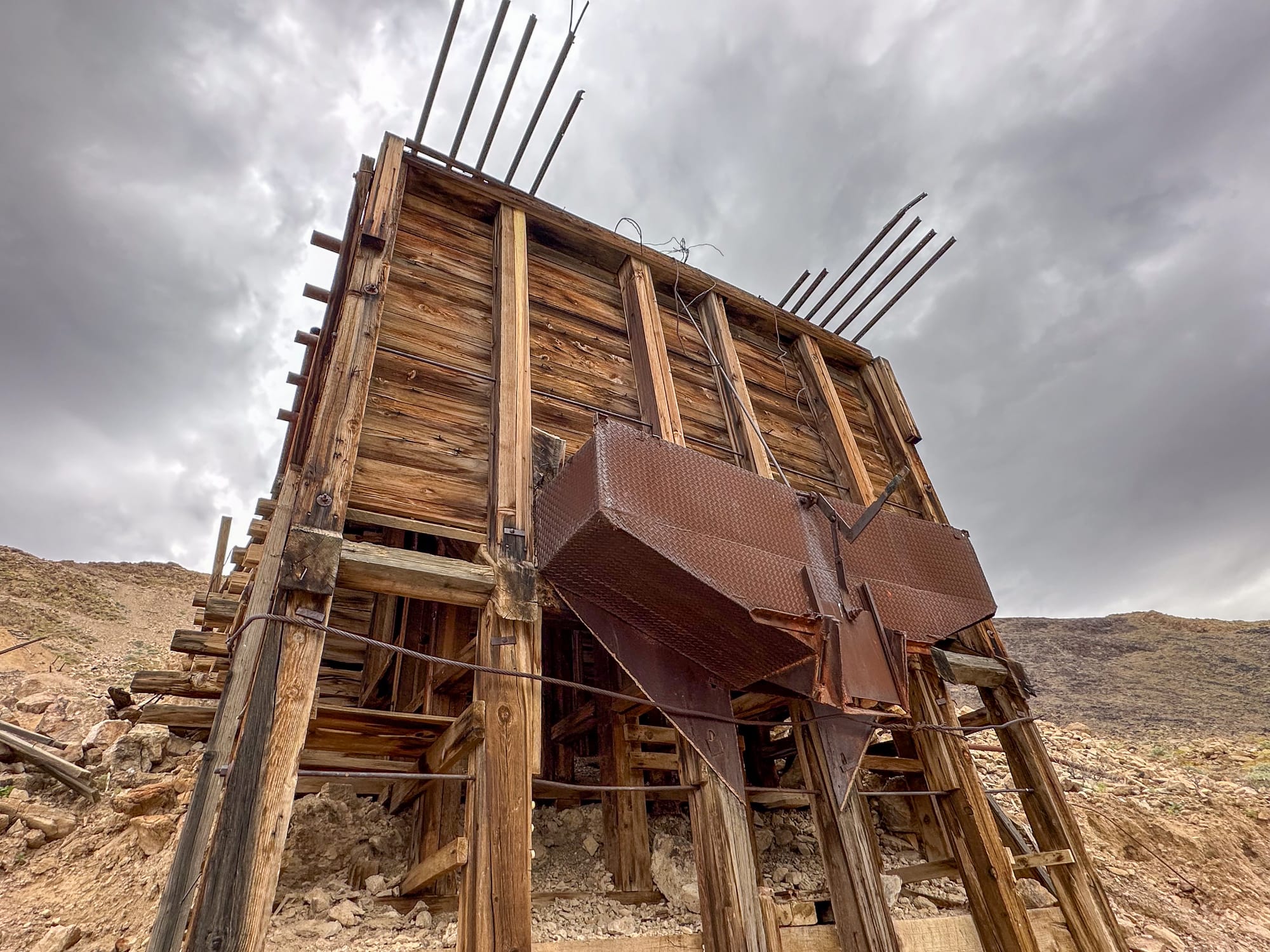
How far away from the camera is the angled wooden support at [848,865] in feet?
10.2

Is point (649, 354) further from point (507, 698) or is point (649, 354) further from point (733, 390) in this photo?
point (507, 698)

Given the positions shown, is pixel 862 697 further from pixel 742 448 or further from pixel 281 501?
pixel 281 501

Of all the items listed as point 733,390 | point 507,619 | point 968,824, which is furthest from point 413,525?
point 968,824

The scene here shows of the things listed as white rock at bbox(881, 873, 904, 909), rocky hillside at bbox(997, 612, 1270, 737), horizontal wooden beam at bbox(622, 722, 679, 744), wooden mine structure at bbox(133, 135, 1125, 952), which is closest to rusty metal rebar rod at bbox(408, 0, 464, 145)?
wooden mine structure at bbox(133, 135, 1125, 952)

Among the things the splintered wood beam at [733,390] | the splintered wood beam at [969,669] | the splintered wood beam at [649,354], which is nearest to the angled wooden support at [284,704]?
the splintered wood beam at [649,354]

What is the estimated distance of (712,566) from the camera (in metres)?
2.81

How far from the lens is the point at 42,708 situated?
7.66 meters

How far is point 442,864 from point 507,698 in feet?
2.43

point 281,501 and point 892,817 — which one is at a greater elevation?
point 281,501

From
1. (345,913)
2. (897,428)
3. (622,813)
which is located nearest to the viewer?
(345,913)

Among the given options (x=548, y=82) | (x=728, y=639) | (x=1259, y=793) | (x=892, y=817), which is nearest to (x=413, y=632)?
(x=728, y=639)

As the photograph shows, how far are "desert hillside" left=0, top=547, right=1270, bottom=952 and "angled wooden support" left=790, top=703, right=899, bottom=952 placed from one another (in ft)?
3.67

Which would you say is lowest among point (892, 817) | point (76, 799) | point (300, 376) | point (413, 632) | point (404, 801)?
point (892, 817)

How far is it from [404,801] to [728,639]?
352 centimetres
